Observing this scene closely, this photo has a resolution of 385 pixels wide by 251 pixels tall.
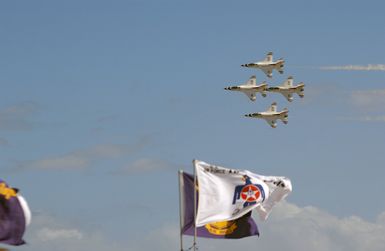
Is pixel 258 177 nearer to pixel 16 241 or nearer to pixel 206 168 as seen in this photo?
pixel 206 168

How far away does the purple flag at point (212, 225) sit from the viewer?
131m

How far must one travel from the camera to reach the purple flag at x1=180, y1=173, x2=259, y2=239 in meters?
131

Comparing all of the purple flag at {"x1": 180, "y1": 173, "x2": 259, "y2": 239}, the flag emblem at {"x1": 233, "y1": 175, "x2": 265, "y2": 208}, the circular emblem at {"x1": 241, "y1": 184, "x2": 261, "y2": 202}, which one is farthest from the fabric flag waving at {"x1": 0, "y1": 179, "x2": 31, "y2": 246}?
the circular emblem at {"x1": 241, "y1": 184, "x2": 261, "y2": 202}

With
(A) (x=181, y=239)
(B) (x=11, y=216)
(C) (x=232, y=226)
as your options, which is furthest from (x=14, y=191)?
(C) (x=232, y=226)

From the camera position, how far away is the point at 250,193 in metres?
137

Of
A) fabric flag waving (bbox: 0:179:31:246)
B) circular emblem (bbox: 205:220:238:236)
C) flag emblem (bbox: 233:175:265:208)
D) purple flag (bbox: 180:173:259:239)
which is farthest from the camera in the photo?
A: flag emblem (bbox: 233:175:265:208)

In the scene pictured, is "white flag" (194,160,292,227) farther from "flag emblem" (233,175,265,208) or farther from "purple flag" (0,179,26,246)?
"purple flag" (0,179,26,246)

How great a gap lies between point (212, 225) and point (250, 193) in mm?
6623

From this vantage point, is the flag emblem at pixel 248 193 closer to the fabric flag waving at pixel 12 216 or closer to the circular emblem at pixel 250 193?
the circular emblem at pixel 250 193

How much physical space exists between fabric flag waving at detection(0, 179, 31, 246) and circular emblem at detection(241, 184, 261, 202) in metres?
36.6

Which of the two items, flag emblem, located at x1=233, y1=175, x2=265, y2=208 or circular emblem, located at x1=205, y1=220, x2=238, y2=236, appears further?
Answer: flag emblem, located at x1=233, y1=175, x2=265, y2=208

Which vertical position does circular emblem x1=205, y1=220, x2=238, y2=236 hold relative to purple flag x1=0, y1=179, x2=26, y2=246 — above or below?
below

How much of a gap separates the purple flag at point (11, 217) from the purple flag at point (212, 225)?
27738mm

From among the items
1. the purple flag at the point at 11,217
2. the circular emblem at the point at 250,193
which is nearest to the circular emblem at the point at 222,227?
the circular emblem at the point at 250,193
